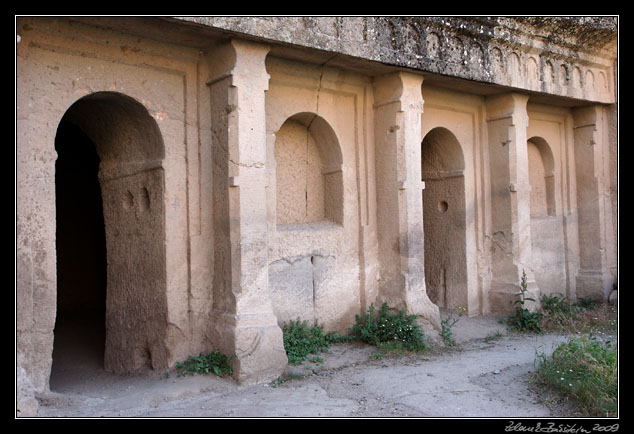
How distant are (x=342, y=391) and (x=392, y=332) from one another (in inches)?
69.0

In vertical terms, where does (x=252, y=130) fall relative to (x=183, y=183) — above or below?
above

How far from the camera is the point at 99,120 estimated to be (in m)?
6.74

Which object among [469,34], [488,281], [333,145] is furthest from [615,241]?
[333,145]

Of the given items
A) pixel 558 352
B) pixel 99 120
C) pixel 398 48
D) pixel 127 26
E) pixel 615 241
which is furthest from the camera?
pixel 615 241

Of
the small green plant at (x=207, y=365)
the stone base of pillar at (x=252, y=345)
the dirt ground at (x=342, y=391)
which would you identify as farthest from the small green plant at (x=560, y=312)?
the small green plant at (x=207, y=365)

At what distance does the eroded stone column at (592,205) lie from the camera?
10.8m

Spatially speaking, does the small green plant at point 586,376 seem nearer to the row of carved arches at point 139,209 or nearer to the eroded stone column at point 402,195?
the eroded stone column at point 402,195

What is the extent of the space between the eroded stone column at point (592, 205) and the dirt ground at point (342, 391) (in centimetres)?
418

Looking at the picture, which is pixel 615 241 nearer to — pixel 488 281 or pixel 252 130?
pixel 488 281

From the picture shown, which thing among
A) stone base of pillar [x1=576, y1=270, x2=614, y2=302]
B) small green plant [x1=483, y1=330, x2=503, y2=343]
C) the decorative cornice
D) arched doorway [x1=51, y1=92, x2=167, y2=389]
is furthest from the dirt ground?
stone base of pillar [x1=576, y1=270, x2=614, y2=302]

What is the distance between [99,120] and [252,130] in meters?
1.84

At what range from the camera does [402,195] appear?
780 centimetres

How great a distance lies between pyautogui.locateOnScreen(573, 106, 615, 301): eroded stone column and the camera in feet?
35.4

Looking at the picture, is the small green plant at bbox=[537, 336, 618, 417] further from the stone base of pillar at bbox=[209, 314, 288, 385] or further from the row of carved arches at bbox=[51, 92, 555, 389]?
the row of carved arches at bbox=[51, 92, 555, 389]
